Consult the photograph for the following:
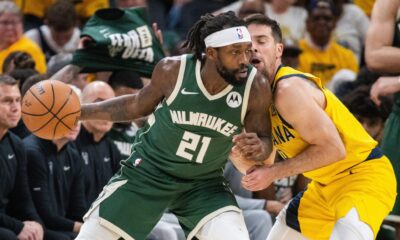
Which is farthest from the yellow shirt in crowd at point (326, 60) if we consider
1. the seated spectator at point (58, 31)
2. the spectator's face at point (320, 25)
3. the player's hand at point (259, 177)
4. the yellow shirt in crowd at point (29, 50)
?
the player's hand at point (259, 177)

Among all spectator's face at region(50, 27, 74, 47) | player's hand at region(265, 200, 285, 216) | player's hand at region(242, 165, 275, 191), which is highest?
player's hand at region(242, 165, 275, 191)

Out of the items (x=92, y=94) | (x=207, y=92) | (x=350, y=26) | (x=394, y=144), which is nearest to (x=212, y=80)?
(x=207, y=92)

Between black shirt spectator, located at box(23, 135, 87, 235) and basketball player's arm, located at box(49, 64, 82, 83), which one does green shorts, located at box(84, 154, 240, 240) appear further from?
basketball player's arm, located at box(49, 64, 82, 83)

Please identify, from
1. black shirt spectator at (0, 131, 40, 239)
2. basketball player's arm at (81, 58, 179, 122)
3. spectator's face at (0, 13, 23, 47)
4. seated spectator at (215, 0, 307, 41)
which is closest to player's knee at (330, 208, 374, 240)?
basketball player's arm at (81, 58, 179, 122)

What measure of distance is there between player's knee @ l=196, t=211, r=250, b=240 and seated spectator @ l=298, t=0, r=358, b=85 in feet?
16.0

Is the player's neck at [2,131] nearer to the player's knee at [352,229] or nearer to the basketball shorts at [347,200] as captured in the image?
the basketball shorts at [347,200]

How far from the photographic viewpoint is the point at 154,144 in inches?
213

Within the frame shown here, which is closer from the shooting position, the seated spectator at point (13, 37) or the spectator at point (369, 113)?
the spectator at point (369, 113)

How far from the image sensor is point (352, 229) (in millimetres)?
5023

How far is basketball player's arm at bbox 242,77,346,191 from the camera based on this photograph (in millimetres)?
4926

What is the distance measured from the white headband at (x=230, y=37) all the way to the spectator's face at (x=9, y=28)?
13.9 ft

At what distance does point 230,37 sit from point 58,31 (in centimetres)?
464

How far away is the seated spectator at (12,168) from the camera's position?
6742 millimetres

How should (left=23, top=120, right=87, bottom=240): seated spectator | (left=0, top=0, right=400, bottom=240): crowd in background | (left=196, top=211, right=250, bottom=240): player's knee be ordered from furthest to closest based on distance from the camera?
(left=23, top=120, right=87, bottom=240): seated spectator < (left=0, top=0, right=400, bottom=240): crowd in background < (left=196, top=211, right=250, bottom=240): player's knee
